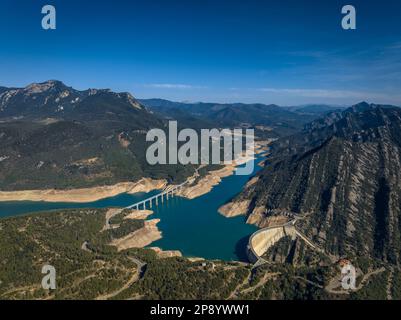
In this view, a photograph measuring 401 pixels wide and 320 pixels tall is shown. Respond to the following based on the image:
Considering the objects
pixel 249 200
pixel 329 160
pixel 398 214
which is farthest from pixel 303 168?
pixel 398 214

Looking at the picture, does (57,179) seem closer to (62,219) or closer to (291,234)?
(62,219)

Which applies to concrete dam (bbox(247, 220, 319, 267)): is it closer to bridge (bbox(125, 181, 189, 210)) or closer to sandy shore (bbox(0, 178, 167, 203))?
bridge (bbox(125, 181, 189, 210))

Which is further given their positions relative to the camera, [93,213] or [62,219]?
[93,213]
